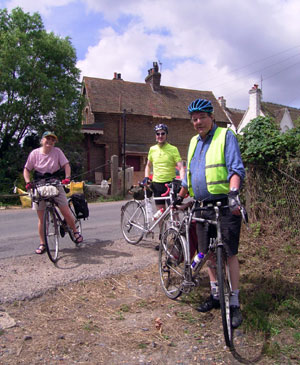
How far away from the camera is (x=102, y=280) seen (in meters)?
4.26

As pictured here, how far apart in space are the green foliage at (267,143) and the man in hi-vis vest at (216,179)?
2082 millimetres

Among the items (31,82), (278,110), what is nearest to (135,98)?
(31,82)

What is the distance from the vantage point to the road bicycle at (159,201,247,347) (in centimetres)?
282

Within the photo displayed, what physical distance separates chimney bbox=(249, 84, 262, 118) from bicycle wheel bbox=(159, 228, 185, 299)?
27.0m

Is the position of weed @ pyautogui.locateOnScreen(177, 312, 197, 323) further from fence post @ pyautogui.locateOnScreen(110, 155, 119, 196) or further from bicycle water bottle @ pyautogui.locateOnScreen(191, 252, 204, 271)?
fence post @ pyautogui.locateOnScreen(110, 155, 119, 196)

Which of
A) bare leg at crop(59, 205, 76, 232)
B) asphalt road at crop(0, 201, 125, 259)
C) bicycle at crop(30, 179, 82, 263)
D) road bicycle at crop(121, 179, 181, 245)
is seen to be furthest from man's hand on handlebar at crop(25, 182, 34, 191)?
road bicycle at crop(121, 179, 181, 245)

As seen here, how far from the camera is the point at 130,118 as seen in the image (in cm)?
2534

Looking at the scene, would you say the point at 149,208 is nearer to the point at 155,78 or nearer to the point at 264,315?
the point at 264,315

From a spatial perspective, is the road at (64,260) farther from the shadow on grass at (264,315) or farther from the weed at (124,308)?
the shadow on grass at (264,315)

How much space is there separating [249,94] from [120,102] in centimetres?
1162

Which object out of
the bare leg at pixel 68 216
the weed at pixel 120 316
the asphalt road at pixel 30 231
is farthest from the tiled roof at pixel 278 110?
the weed at pixel 120 316

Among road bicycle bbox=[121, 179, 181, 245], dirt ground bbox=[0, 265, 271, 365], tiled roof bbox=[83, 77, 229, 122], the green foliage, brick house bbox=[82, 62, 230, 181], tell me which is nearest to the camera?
dirt ground bbox=[0, 265, 271, 365]

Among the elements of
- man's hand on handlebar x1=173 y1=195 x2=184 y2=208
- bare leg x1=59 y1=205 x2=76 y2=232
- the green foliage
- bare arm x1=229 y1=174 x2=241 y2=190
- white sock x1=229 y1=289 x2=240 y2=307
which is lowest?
white sock x1=229 y1=289 x2=240 y2=307

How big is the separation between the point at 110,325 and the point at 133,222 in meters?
2.81
